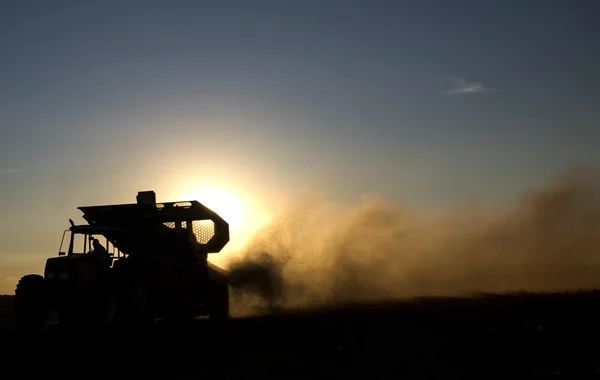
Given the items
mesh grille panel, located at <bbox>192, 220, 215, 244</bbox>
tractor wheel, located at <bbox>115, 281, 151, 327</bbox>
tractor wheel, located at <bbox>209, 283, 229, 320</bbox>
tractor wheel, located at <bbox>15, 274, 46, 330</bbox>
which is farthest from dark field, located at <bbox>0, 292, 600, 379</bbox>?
mesh grille panel, located at <bbox>192, 220, 215, 244</bbox>

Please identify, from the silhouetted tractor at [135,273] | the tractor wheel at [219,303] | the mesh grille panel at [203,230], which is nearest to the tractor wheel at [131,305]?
the silhouetted tractor at [135,273]

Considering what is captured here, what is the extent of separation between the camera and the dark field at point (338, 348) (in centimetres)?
1441

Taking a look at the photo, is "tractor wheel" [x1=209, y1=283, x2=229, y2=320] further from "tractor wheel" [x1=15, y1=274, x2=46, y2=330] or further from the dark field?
"tractor wheel" [x1=15, y1=274, x2=46, y2=330]

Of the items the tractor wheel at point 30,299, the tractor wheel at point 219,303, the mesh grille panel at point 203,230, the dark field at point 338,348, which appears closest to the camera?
the dark field at point 338,348

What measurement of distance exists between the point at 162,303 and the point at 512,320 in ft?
41.7

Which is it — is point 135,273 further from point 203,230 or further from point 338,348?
point 338,348

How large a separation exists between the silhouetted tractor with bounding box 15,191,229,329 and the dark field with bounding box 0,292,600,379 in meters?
1.31

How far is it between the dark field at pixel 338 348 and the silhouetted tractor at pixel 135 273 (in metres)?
1.31

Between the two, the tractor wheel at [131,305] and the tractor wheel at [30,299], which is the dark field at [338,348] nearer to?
the tractor wheel at [30,299]

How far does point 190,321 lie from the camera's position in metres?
26.8

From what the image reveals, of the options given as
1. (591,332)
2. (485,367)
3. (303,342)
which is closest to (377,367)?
(485,367)

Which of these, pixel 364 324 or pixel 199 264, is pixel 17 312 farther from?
pixel 364 324

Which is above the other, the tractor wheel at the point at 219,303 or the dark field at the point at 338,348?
the tractor wheel at the point at 219,303

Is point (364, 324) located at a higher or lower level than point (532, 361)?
higher
